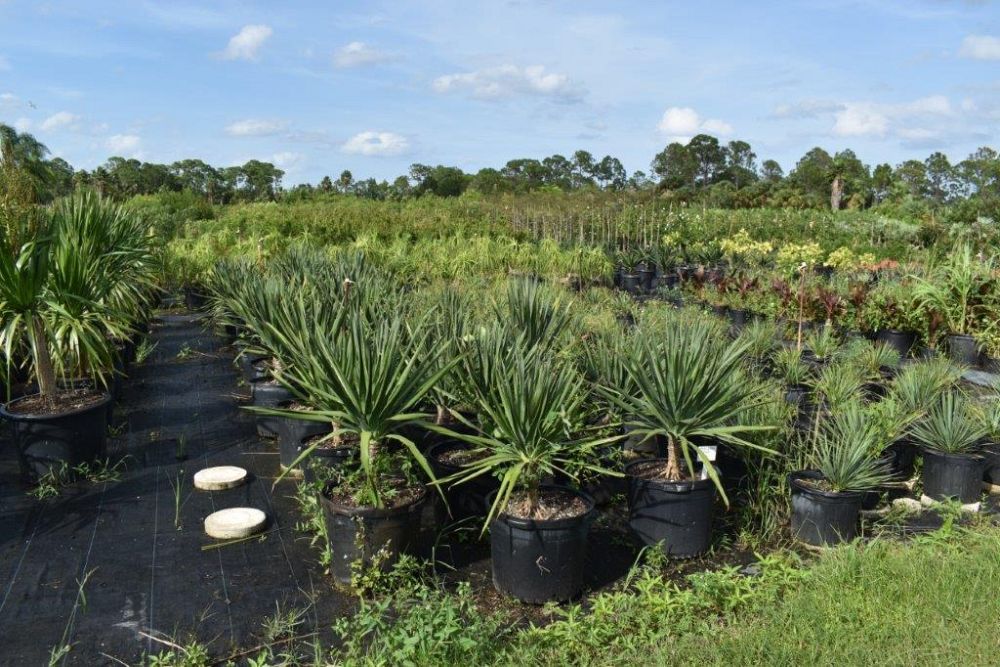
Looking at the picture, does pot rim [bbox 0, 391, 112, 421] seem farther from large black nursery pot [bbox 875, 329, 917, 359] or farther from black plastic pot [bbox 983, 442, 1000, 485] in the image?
large black nursery pot [bbox 875, 329, 917, 359]

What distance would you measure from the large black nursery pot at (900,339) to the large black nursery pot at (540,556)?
633cm

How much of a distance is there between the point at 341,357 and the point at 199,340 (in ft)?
20.9

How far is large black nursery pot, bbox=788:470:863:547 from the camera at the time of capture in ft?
13.2

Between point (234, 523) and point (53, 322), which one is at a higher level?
point (53, 322)

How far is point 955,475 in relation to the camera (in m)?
4.63

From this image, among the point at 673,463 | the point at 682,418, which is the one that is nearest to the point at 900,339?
the point at 673,463

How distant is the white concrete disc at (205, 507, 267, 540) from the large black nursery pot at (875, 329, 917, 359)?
22.9ft

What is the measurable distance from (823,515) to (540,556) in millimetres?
1581

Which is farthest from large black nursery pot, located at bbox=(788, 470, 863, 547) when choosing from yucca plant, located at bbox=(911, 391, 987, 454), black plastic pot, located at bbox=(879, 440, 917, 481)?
yucca plant, located at bbox=(911, 391, 987, 454)

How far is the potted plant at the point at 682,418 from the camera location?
3.88 m

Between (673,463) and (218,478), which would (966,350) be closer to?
(673,463)

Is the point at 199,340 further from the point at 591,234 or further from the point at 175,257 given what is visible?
the point at 591,234

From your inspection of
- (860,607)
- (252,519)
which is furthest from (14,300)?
(860,607)

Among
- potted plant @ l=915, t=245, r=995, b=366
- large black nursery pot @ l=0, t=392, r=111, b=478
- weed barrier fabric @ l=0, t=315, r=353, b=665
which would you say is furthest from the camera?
potted plant @ l=915, t=245, r=995, b=366
